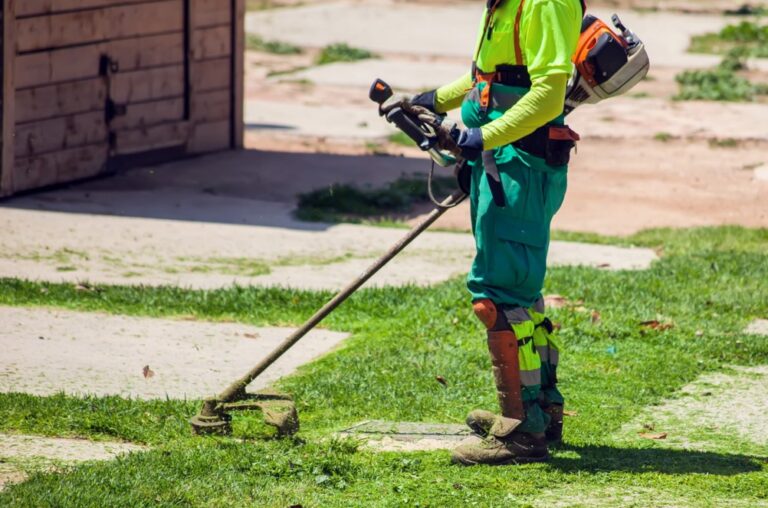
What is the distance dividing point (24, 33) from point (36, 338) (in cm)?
420

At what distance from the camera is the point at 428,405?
18.7 ft

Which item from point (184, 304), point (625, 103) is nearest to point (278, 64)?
point (625, 103)

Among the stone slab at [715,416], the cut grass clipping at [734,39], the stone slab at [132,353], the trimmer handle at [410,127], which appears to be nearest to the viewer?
the trimmer handle at [410,127]

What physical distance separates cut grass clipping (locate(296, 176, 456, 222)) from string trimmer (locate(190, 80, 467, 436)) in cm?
462

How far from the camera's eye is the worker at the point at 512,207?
4727mm

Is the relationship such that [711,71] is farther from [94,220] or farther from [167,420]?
[167,420]

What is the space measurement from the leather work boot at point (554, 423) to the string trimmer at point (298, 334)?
2.76ft

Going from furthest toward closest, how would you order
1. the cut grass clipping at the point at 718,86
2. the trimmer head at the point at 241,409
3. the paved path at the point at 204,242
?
the cut grass clipping at the point at 718,86, the paved path at the point at 204,242, the trimmer head at the point at 241,409

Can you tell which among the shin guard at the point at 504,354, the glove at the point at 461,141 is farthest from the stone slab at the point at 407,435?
the glove at the point at 461,141

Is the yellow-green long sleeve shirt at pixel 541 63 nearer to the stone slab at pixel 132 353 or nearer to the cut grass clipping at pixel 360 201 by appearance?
the stone slab at pixel 132 353

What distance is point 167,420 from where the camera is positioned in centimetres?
531

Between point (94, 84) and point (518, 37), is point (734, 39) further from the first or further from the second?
point (518, 37)

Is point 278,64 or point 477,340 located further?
point 278,64

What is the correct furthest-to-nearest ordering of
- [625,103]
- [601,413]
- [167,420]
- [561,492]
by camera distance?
[625,103]
[601,413]
[167,420]
[561,492]
